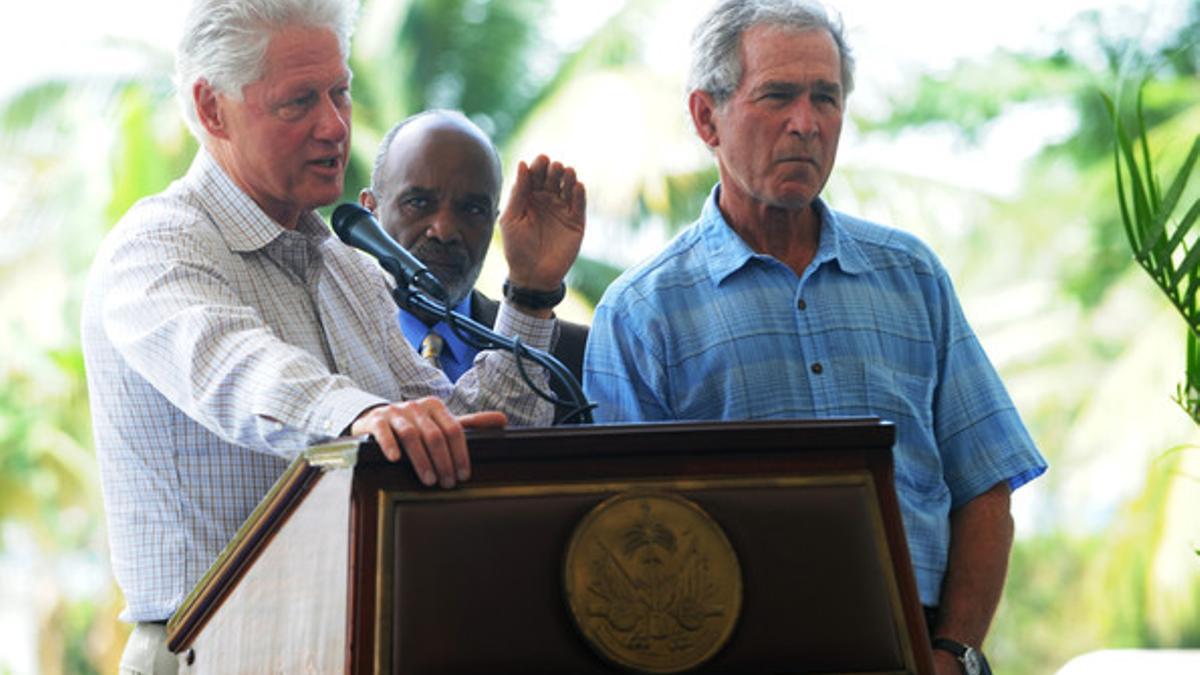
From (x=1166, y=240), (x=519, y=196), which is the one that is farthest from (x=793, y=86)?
(x=1166, y=240)

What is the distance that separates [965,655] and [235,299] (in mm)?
1218

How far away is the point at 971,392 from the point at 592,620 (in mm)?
1294

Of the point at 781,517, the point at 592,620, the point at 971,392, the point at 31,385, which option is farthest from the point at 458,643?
the point at 31,385

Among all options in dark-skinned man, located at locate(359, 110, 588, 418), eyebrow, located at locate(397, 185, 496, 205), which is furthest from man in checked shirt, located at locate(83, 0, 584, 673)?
eyebrow, located at locate(397, 185, 496, 205)

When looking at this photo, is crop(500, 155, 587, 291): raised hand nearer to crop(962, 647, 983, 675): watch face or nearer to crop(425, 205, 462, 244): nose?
crop(425, 205, 462, 244): nose

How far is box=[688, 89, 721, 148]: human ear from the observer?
357cm

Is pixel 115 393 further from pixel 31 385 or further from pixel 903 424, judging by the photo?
pixel 31 385

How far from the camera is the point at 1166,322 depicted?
55.7 feet

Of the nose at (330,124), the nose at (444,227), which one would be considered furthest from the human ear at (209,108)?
the nose at (444,227)

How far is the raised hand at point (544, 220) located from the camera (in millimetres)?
3195

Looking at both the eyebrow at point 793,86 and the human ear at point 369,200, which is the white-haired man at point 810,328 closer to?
the eyebrow at point 793,86

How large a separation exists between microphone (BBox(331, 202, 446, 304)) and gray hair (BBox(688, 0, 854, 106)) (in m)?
0.75

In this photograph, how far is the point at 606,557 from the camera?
2.34 metres

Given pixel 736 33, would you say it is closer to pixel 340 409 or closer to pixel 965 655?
pixel 965 655
